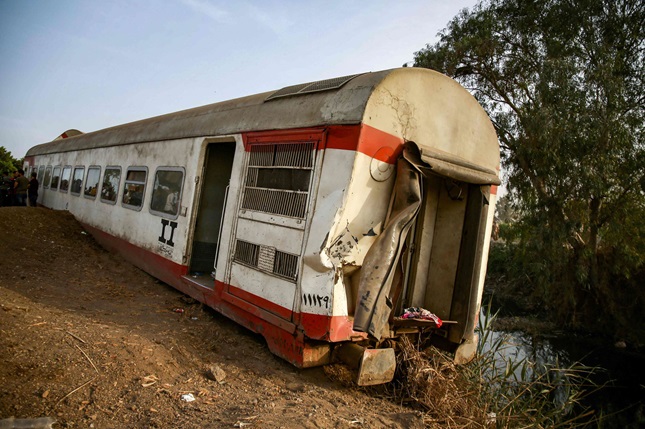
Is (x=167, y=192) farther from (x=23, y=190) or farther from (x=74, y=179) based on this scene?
(x=23, y=190)

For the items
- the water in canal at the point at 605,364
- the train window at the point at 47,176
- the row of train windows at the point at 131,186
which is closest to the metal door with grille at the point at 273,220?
the row of train windows at the point at 131,186

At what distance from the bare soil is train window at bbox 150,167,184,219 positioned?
137 cm

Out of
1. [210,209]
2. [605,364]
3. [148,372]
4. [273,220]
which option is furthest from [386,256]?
[605,364]

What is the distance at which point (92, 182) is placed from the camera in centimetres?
974

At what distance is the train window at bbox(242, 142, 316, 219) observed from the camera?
164 inches

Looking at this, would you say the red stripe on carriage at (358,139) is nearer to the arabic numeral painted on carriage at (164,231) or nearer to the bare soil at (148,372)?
the bare soil at (148,372)

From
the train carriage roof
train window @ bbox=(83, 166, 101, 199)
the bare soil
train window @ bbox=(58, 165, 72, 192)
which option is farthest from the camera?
train window @ bbox=(58, 165, 72, 192)

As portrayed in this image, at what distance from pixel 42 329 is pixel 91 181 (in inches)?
263

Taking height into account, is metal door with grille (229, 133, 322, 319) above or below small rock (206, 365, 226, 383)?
above

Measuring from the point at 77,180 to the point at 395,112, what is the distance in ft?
32.9

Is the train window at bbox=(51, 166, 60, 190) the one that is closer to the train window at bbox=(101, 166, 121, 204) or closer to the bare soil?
the train window at bbox=(101, 166, 121, 204)

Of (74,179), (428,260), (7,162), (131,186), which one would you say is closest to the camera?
(428,260)

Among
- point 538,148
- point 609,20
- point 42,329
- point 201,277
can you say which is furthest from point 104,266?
point 609,20

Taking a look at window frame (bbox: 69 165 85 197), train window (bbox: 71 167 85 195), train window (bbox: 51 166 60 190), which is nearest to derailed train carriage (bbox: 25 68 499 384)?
window frame (bbox: 69 165 85 197)
